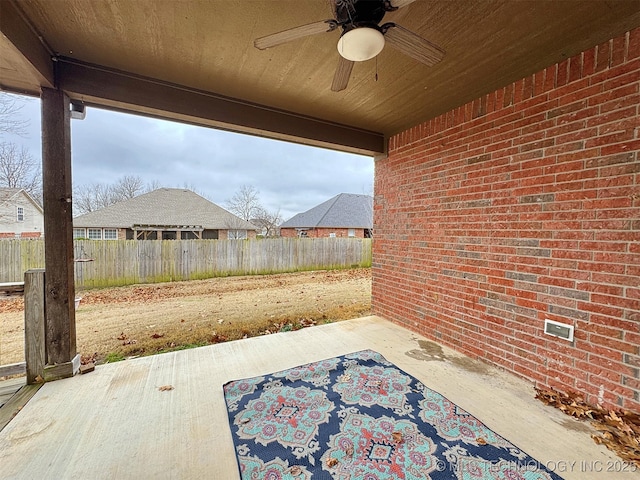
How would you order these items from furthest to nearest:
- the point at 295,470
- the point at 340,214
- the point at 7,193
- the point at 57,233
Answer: the point at 340,214 < the point at 7,193 < the point at 57,233 < the point at 295,470

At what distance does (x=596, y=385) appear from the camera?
6.06 ft

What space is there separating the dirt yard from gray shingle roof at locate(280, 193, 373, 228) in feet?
37.4

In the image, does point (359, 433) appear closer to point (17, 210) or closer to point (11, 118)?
point (11, 118)

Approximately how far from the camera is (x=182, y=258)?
25.2 ft

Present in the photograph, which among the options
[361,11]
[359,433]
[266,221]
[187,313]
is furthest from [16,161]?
[266,221]

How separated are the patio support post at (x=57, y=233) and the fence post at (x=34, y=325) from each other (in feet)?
0.12

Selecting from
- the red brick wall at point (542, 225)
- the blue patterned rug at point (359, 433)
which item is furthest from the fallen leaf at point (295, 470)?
the red brick wall at point (542, 225)

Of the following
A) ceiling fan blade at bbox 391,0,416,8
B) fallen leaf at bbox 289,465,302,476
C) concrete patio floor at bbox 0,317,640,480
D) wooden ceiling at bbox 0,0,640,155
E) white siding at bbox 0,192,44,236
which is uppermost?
wooden ceiling at bbox 0,0,640,155

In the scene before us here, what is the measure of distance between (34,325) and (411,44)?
11.8 feet

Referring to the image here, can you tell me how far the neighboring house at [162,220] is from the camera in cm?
1252

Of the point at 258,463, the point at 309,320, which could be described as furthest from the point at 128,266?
the point at 258,463

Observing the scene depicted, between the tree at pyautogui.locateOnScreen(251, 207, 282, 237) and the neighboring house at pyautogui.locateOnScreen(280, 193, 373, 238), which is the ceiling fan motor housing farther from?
the tree at pyautogui.locateOnScreen(251, 207, 282, 237)

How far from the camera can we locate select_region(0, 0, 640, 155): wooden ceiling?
1585mm

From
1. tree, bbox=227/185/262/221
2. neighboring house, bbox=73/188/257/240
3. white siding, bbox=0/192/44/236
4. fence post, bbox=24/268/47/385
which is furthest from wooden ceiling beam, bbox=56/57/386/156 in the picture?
tree, bbox=227/185/262/221
